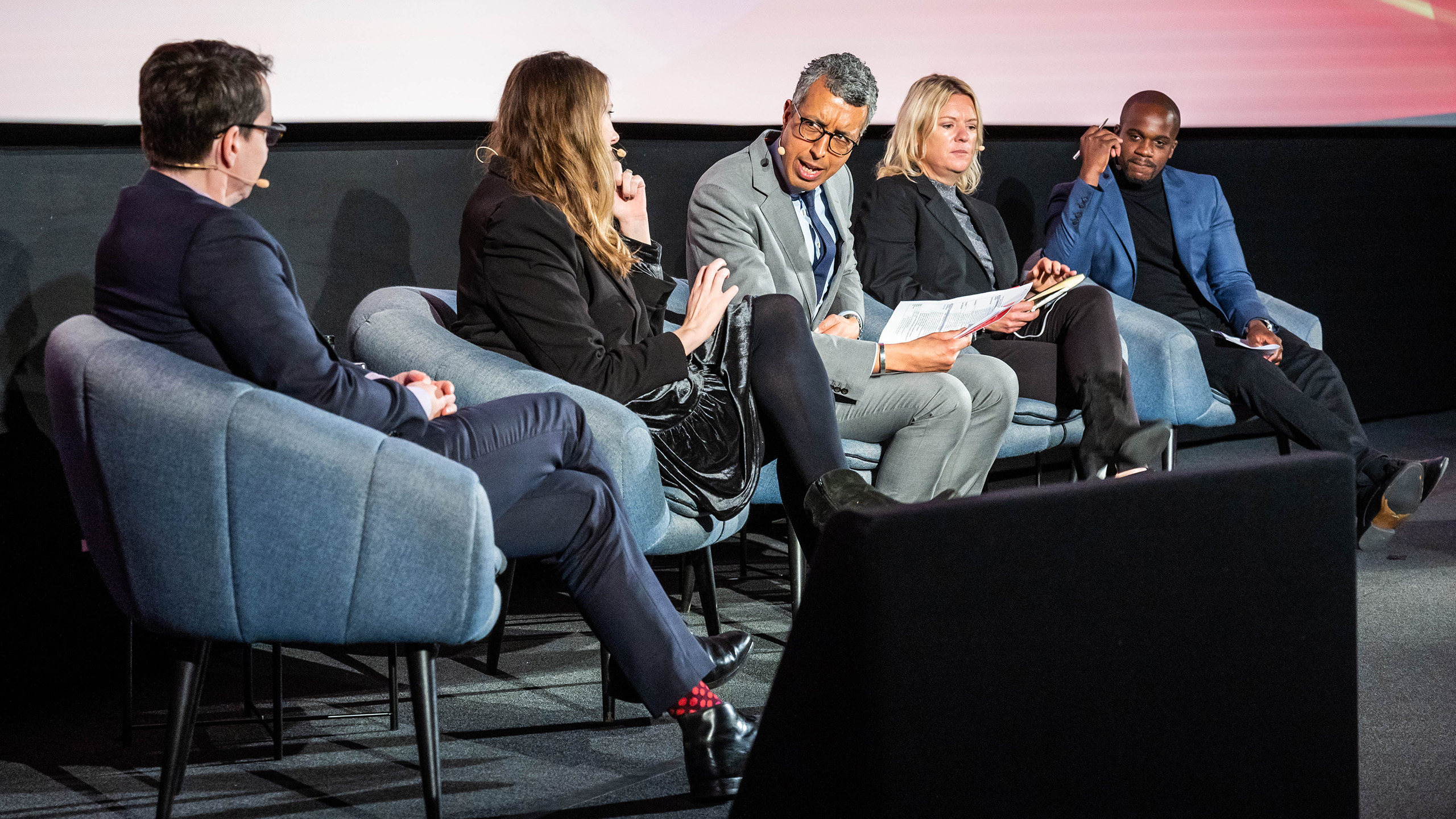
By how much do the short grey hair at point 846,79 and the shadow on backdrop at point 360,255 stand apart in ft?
3.39

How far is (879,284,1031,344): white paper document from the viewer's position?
2.88 m

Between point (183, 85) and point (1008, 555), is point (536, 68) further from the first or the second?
point (1008, 555)

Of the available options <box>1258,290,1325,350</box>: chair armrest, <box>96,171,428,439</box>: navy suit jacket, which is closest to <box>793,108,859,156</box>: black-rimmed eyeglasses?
<box>96,171,428,439</box>: navy suit jacket

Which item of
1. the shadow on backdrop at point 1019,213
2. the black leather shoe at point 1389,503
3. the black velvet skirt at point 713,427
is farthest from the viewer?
the shadow on backdrop at point 1019,213

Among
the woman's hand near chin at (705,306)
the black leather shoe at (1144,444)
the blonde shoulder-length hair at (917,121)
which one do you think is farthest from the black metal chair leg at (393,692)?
the blonde shoulder-length hair at (917,121)

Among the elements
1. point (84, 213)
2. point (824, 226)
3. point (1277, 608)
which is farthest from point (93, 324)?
point (824, 226)

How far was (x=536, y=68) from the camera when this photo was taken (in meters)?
2.40

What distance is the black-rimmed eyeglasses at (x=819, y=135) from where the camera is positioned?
302 centimetres

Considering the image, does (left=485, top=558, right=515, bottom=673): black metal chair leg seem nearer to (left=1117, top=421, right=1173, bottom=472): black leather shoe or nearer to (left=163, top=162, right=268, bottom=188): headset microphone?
(left=163, top=162, right=268, bottom=188): headset microphone

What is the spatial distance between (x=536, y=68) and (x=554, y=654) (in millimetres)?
1289

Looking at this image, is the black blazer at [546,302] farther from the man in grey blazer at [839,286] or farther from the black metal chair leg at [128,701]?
the black metal chair leg at [128,701]

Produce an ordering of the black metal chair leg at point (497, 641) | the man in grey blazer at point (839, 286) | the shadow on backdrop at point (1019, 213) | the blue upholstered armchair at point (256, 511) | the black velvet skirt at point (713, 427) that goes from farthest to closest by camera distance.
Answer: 1. the shadow on backdrop at point (1019, 213)
2. the man in grey blazer at point (839, 286)
3. the black metal chair leg at point (497, 641)
4. the black velvet skirt at point (713, 427)
5. the blue upholstered armchair at point (256, 511)

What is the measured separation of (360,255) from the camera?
298 cm

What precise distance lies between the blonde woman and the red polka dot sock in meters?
1.49
